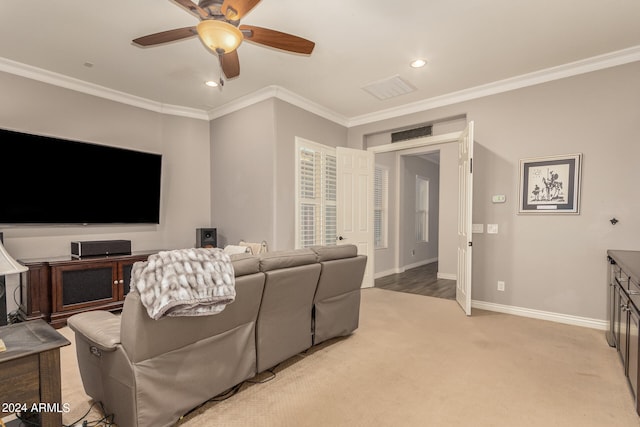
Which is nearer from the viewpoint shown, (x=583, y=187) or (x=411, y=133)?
(x=583, y=187)

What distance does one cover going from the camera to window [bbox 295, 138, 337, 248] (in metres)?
4.51

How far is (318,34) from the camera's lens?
9.68 ft

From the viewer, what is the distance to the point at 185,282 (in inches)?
63.7

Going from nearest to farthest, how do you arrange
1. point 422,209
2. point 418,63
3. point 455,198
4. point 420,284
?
point 418,63
point 420,284
point 455,198
point 422,209

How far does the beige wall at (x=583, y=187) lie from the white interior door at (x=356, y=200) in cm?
160

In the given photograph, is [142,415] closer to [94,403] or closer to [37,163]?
[94,403]

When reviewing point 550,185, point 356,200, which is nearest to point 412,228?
point 356,200

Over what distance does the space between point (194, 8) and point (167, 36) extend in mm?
462

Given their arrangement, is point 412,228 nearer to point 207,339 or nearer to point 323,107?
point 323,107

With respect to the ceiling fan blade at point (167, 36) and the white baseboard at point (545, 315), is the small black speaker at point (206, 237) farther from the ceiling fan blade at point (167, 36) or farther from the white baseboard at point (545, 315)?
the white baseboard at point (545, 315)

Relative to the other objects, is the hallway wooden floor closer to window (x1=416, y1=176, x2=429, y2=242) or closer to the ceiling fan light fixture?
window (x1=416, y1=176, x2=429, y2=242)

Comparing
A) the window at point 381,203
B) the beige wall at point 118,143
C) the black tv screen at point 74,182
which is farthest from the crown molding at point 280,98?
the window at point 381,203

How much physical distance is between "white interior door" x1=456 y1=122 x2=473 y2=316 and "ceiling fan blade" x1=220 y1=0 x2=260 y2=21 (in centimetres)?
279

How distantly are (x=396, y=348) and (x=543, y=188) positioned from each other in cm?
259
